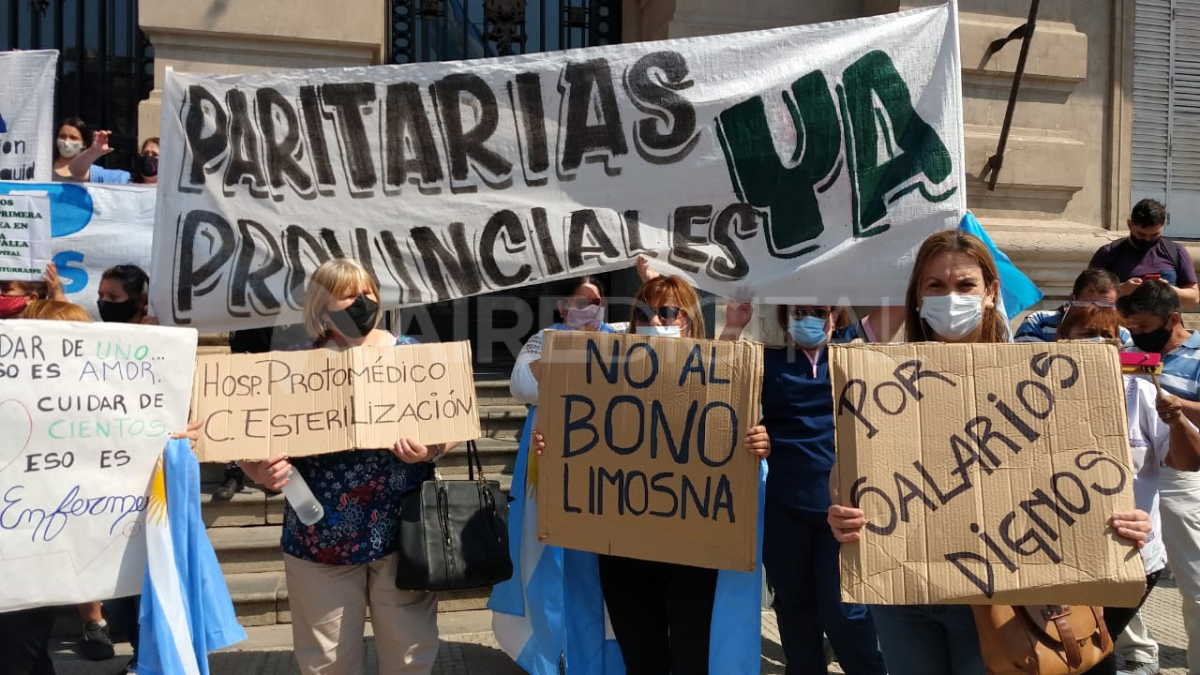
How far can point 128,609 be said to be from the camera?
4199 mm

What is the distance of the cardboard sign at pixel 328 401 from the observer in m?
3.27

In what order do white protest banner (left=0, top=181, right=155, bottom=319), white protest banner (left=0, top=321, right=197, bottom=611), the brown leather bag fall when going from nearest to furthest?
1. the brown leather bag
2. white protest banner (left=0, top=321, right=197, bottom=611)
3. white protest banner (left=0, top=181, right=155, bottom=319)

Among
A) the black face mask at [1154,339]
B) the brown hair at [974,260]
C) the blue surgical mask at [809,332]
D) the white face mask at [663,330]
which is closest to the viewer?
the brown hair at [974,260]

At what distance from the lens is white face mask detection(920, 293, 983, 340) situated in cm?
258

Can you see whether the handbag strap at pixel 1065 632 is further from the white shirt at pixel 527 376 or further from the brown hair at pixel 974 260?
the white shirt at pixel 527 376

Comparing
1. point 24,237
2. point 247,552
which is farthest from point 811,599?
point 24,237

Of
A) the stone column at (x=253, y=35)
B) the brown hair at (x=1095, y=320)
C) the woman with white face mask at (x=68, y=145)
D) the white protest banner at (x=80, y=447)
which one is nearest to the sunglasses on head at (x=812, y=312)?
the brown hair at (x=1095, y=320)

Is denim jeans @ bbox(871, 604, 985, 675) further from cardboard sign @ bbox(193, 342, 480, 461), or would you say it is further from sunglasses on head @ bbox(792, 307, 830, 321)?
cardboard sign @ bbox(193, 342, 480, 461)

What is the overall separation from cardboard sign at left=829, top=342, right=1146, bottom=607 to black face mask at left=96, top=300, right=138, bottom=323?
136 inches

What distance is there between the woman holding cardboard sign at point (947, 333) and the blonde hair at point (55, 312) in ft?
8.55

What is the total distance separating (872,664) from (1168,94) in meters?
6.58

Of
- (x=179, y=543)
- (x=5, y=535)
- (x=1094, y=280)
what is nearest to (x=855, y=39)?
(x=1094, y=280)

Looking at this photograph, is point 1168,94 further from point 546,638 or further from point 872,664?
point 546,638

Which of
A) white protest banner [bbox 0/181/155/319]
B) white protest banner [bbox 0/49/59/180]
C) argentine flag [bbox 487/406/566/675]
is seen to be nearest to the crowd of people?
argentine flag [bbox 487/406/566/675]
